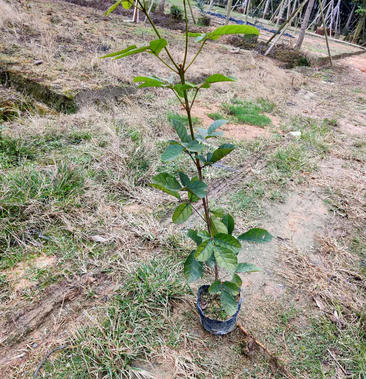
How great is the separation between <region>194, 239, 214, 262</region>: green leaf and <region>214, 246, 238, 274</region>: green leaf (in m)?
0.02

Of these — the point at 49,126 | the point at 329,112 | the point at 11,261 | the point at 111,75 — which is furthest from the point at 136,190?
the point at 329,112

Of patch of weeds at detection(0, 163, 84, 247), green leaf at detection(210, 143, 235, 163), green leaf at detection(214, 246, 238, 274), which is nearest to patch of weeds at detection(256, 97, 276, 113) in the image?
patch of weeds at detection(0, 163, 84, 247)

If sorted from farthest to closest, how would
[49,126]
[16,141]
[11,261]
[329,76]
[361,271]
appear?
[329,76] < [49,126] < [16,141] < [361,271] < [11,261]

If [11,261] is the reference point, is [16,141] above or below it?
above

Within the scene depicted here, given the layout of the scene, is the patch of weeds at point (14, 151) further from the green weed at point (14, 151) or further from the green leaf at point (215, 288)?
the green leaf at point (215, 288)

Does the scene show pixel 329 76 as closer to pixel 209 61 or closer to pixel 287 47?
pixel 287 47

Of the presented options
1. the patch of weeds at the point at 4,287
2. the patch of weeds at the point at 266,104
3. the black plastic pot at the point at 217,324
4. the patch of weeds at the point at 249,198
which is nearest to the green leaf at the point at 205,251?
the black plastic pot at the point at 217,324

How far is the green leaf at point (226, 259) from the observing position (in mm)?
997

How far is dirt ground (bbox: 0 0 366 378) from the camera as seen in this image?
1.28 meters

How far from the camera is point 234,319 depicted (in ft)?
4.33

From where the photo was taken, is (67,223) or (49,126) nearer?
(67,223)

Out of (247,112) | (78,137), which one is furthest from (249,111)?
(78,137)

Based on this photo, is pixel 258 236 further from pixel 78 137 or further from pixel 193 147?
pixel 78 137

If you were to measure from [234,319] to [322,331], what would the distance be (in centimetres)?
50
